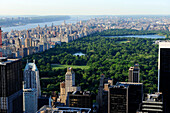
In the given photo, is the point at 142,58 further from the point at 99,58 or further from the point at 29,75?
the point at 29,75

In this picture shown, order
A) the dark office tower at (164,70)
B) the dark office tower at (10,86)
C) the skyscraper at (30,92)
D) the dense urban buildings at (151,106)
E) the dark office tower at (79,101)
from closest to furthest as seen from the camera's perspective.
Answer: the dense urban buildings at (151,106) < the dark office tower at (10,86) < the dark office tower at (79,101) < the dark office tower at (164,70) < the skyscraper at (30,92)

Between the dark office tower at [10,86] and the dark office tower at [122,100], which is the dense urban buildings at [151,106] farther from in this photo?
the dark office tower at [10,86]

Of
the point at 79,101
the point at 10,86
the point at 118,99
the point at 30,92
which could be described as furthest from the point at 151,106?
the point at 30,92

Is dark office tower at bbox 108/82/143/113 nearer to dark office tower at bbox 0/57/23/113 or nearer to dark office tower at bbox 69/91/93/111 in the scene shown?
dark office tower at bbox 69/91/93/111

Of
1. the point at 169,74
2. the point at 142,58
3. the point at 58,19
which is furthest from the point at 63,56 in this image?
the point at 58,19

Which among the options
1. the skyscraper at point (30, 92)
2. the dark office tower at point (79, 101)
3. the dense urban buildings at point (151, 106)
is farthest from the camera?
the skyscraper at point (30, 92)

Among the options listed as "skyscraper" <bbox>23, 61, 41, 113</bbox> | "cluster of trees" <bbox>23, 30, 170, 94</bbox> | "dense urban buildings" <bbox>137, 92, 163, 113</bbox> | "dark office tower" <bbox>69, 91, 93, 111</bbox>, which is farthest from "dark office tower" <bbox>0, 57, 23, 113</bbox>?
"cluster of trees" <bbox>23, 30, 170, 94</bbox>

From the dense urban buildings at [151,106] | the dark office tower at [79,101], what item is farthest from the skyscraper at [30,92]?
the dense urban buildings at [151,106]
